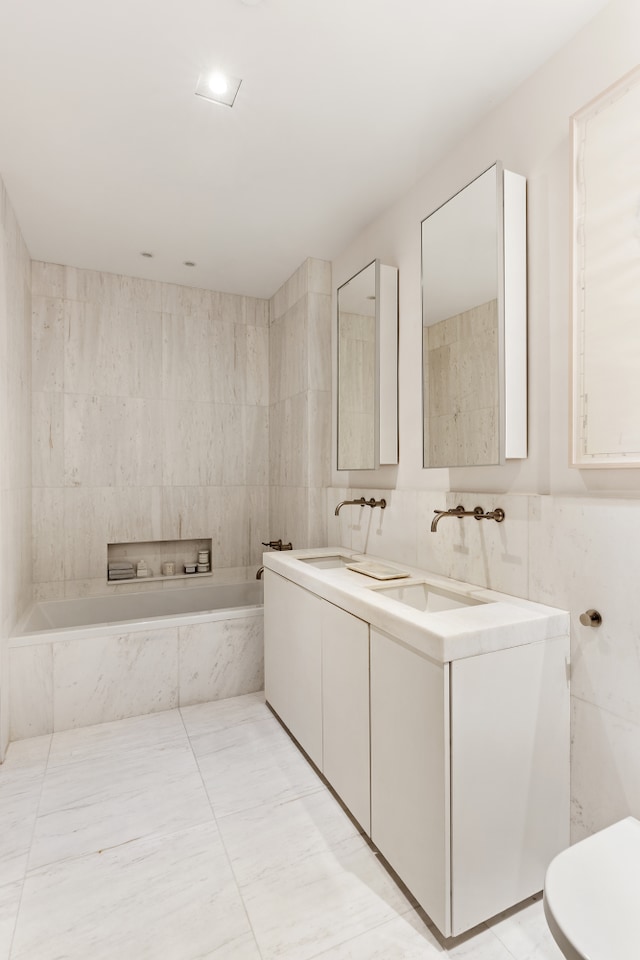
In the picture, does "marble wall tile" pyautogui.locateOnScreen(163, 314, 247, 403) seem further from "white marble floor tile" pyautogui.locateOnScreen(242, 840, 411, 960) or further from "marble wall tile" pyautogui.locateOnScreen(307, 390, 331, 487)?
"white marble floor tile" pyautogui.locateOnScreen(242, 840, 411, 960)

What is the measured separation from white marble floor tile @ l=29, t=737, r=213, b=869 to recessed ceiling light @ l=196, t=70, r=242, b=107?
2.53 metres

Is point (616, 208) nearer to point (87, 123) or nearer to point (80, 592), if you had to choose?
point (87, 123)

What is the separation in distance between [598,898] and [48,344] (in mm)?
3573

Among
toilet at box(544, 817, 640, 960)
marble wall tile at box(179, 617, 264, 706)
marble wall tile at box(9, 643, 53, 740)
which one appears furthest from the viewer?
marble wall tile at box(179, 617, 264, 706)

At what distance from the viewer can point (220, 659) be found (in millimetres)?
2670

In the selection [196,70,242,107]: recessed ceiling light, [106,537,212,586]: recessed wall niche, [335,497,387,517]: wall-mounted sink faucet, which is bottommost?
[106,537,212,586]: recessed wall niche

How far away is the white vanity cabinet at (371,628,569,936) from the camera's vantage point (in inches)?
48.4

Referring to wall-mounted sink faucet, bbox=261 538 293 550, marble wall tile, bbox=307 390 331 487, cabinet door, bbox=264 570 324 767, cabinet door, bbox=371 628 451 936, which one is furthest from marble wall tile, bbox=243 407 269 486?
cabinet door, bbox=371 628 451 936

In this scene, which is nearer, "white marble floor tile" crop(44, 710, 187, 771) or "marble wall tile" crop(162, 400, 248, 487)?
"white marble floor tile" crop(44, 710, 187, 771)

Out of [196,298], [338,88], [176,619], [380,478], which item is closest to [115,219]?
[196,298]

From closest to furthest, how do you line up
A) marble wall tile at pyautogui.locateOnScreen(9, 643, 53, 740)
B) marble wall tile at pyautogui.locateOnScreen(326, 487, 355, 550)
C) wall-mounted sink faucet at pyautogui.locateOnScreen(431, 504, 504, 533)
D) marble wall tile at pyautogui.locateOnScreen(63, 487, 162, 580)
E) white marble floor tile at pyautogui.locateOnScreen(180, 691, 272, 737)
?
wall-mounted sink faucet at pyautogui.locateOnScreen(431, 504, 504, 533), marble wall tile at pyautogui.locateOnScreen(9, 643, 53, 740), white marble floor tile at pyautogui.locateOnScreen(180, 691, 272, 737), marble wall tile at pyautogui.locateOnScreen(326, 487, 355, 550), marble wall tile at pyautogui.locateOnScreen(63, 487, 162, 580)

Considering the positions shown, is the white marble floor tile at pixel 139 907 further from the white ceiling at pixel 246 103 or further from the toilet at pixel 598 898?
the white ceiling at pixel 246 103

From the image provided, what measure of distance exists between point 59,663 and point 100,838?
3.05ft

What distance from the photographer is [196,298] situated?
3578 millimetres
